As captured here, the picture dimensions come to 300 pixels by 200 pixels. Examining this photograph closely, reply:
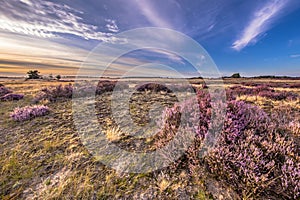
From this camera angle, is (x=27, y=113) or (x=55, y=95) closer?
(x=27, y=113)

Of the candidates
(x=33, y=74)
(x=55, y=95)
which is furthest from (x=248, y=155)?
(x=33, y=74)

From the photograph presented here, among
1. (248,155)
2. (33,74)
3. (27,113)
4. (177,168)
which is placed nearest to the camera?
(248,155)

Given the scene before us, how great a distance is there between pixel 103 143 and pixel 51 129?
234cm

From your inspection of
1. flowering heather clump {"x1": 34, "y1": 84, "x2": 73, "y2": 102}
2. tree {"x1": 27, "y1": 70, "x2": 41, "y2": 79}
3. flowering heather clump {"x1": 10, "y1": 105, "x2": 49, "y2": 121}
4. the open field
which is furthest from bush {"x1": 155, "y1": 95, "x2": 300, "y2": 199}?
tree {"x1": 27, "y1": 70, "x2": 41, "y2": 79}

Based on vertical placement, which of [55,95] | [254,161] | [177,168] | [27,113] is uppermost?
[55,95]

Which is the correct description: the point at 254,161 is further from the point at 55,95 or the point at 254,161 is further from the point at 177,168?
the point at 55,95

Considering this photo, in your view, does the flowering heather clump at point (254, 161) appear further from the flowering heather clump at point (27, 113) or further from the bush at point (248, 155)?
the flowering heather clump at point (27, 113)

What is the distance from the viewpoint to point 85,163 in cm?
384

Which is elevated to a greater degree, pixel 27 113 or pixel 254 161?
pixel 27 113

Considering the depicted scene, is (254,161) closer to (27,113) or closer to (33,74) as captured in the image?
(27,113)

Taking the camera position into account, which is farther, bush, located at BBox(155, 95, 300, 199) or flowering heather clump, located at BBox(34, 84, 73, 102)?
flowering heather clump, located at BBox(34, 84, 73, 102)

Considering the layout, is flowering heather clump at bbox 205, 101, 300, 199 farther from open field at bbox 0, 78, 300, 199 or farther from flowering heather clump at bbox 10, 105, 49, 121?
flowering heather clump at bbox 10, 105, 49, 121

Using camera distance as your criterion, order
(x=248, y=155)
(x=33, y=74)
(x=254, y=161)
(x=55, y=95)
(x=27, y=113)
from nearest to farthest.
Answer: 1. (x=254, y=161)
2. (x=248, y=155)
3. (x=27, y=113)
4. (x=55, y=95)
5. (x=33, y=74)

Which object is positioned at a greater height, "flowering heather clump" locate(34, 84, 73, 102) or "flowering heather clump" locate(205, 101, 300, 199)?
"flowering heather clump" locate(34, 84, 73, 102)
